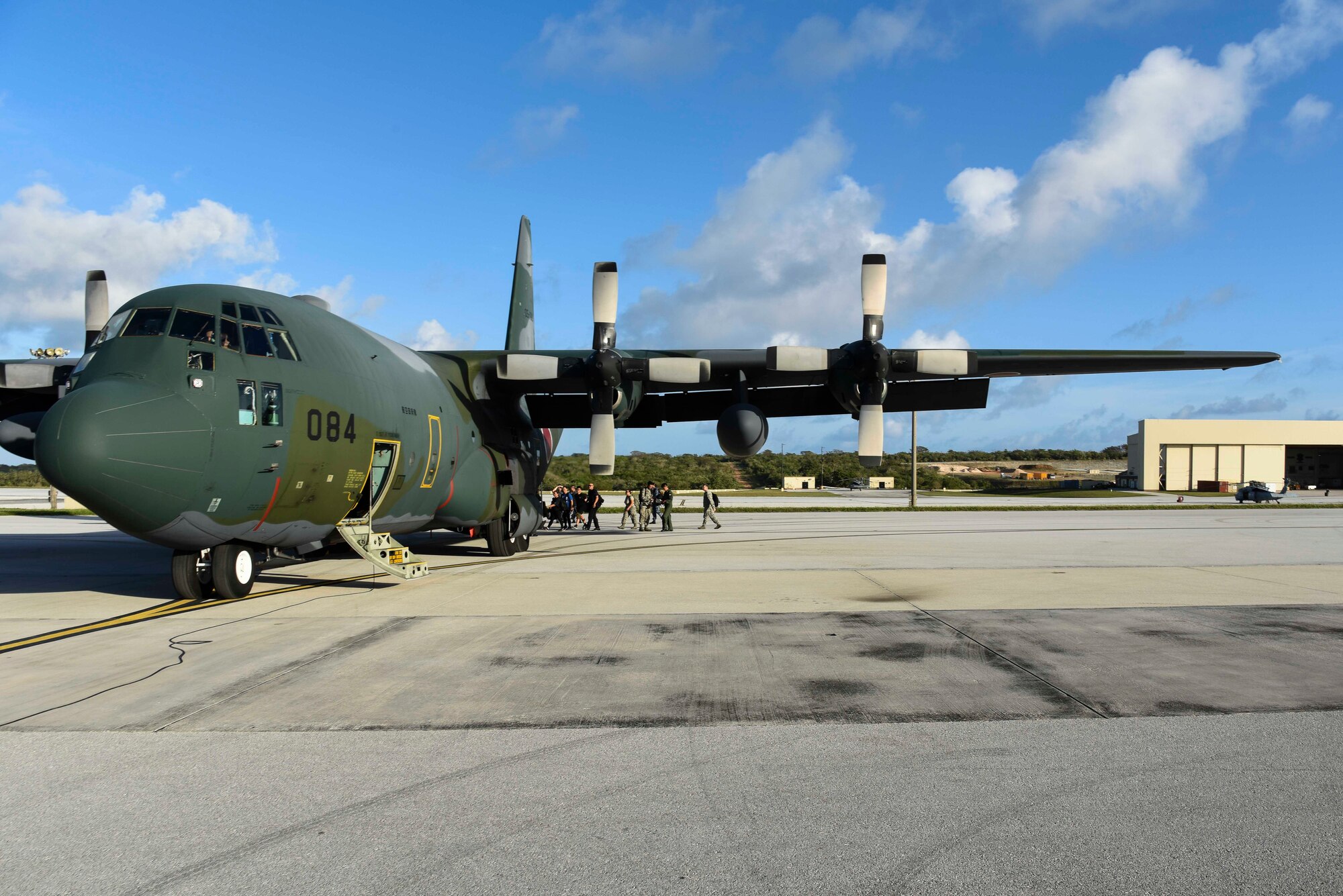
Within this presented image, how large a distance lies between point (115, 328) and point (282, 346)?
5.89ft

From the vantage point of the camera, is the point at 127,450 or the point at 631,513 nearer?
the point at 127,450

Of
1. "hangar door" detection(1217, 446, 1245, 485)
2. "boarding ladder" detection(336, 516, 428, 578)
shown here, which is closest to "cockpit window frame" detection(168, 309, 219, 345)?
"boarding ladder" detection(336, 516, 428, 578)

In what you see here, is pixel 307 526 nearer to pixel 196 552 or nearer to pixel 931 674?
pixel 196 552

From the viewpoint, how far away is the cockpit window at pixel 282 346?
10547 mm

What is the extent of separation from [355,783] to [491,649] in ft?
11.2

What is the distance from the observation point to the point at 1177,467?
2938 inches

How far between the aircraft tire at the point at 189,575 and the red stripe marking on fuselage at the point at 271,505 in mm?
889

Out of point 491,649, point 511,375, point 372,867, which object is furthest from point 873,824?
point 511,375

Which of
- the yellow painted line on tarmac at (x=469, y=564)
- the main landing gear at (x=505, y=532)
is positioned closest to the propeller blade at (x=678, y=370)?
the main landing gear at (x=505, y=532)

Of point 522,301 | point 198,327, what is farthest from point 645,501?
point 198,327

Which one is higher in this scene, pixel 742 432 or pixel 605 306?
pixel 605 306

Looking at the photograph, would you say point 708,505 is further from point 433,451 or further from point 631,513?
point 433,451

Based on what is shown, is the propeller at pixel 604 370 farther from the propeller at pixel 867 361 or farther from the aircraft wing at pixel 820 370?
the propeller at pixel 867 361

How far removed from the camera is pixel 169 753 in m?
4.98
